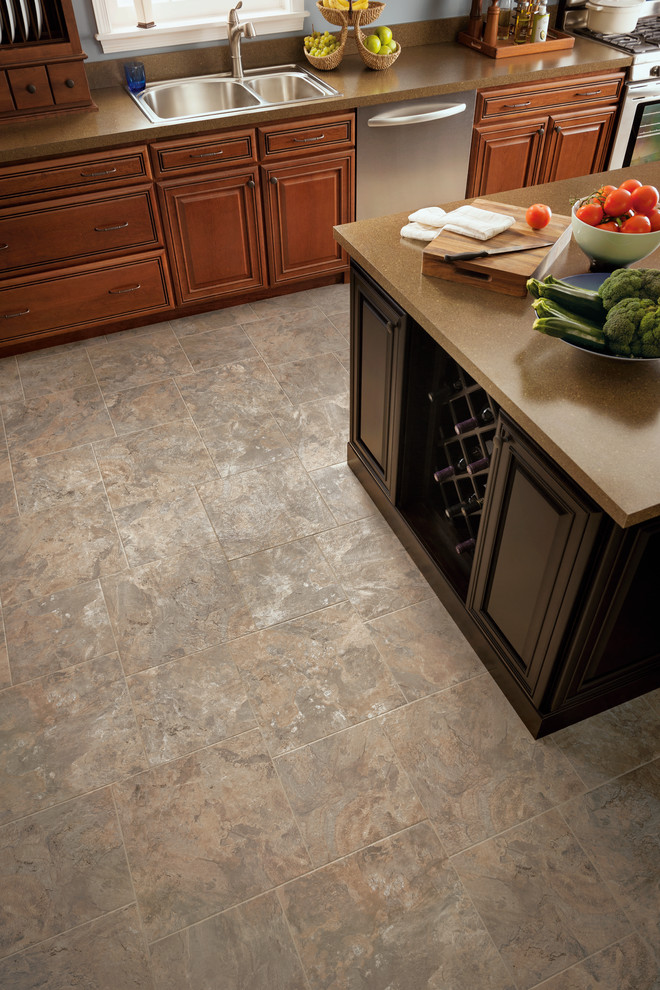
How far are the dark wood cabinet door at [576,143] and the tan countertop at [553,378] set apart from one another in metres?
2.17

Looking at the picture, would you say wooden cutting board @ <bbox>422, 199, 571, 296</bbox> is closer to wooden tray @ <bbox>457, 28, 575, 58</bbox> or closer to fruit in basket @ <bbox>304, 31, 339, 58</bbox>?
fruit in basket @ <bbox>304, 31, 339, 58</bbox>

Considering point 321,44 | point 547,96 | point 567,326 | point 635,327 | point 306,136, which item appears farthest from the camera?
point 547,96

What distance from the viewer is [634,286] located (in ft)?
5.58

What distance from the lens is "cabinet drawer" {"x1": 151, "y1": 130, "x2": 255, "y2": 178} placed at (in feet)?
11.1

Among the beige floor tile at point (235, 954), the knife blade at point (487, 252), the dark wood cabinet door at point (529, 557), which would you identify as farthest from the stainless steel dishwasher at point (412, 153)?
the beige floor tile at point (235, 954)

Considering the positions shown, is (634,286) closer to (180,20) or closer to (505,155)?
(505,155)

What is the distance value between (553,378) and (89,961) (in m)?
1.73

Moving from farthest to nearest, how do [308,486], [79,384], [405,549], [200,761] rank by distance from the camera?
[79,384]
[308,486]
[405,549]
[200,761]

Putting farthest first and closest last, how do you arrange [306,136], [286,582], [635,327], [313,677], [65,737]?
[306,136]
[286,582]
[313,677]
[65,737]
[635,327]

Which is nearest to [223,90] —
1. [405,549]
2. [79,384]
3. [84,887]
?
[79,384]

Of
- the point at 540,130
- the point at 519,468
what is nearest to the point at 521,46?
the point at 540,130

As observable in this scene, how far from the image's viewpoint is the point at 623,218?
1971 mm

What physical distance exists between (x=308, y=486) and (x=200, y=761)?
1197 mm

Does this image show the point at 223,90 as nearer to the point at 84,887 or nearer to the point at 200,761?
the point at 200,761
